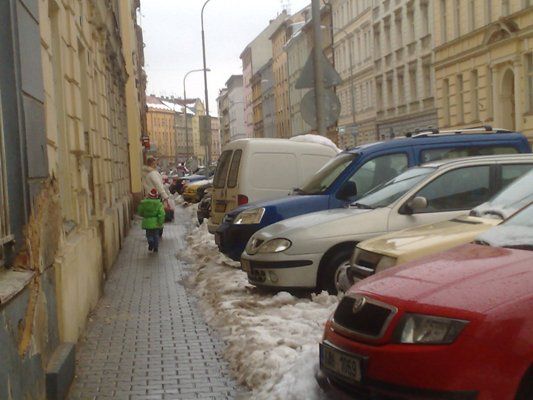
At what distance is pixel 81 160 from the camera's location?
30.4ft

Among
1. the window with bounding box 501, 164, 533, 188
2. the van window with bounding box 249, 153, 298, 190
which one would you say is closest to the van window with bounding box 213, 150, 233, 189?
the van window with bounding box 249, 153, 298, 190

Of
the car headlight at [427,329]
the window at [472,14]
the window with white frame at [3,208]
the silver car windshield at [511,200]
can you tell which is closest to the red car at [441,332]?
the car headlight at [427,329]

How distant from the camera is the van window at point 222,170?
13508mm

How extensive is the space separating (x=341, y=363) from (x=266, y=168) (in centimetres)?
854

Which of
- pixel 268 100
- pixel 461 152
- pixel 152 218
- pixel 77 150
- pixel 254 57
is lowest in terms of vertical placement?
pixel 152 218

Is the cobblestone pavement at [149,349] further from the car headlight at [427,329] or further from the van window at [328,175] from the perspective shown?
the van window at [328,175]

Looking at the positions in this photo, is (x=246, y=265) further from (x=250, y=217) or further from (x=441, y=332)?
(x=441, y=332)

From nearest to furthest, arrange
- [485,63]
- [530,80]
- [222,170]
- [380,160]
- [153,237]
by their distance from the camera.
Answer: [380,160] → [222,170] → [153,237] → [530,80] → [485,63]

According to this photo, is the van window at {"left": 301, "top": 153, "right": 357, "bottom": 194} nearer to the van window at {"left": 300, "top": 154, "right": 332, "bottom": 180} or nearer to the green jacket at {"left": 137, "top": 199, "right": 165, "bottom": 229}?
the van window at {"left": 300, "top": 154, "right": 332, "bottom": 180}

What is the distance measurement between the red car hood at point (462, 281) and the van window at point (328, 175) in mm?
5776

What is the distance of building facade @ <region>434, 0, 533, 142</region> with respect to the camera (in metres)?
32.1

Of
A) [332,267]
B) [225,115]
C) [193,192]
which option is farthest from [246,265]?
[225,115]

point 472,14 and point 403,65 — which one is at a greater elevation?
point 472,14

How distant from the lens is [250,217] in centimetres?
1096
